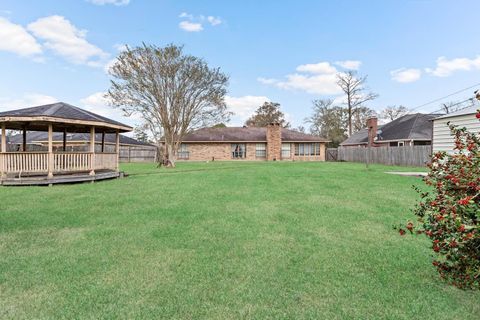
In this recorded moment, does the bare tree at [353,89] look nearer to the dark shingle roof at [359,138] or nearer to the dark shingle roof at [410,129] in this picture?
the dark shingle roof at [359,138]

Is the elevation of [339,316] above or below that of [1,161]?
below

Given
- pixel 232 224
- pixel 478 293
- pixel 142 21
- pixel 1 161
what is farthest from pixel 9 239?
pixel 142 21

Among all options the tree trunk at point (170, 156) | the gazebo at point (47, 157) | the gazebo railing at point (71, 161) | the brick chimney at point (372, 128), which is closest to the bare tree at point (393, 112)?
the brick chimney at point (372, 128)

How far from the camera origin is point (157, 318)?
2.43 m

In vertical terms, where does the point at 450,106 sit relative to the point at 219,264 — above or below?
above

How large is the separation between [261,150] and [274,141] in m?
1.92

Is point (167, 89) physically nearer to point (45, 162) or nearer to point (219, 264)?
point (45, 162)

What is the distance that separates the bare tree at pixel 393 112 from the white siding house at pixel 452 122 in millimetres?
36452

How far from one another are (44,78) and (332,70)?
32.0 metres

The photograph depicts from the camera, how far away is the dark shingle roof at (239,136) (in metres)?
32.4

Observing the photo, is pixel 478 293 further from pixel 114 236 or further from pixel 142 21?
pixel 142 21

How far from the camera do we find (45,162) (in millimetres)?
11562

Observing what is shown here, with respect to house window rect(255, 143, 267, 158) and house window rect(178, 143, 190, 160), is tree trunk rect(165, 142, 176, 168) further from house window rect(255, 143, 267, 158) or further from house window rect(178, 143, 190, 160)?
house window rect(255, 143, 267, 158)

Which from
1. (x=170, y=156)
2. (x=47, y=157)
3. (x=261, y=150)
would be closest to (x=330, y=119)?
(x=261, y=150)
